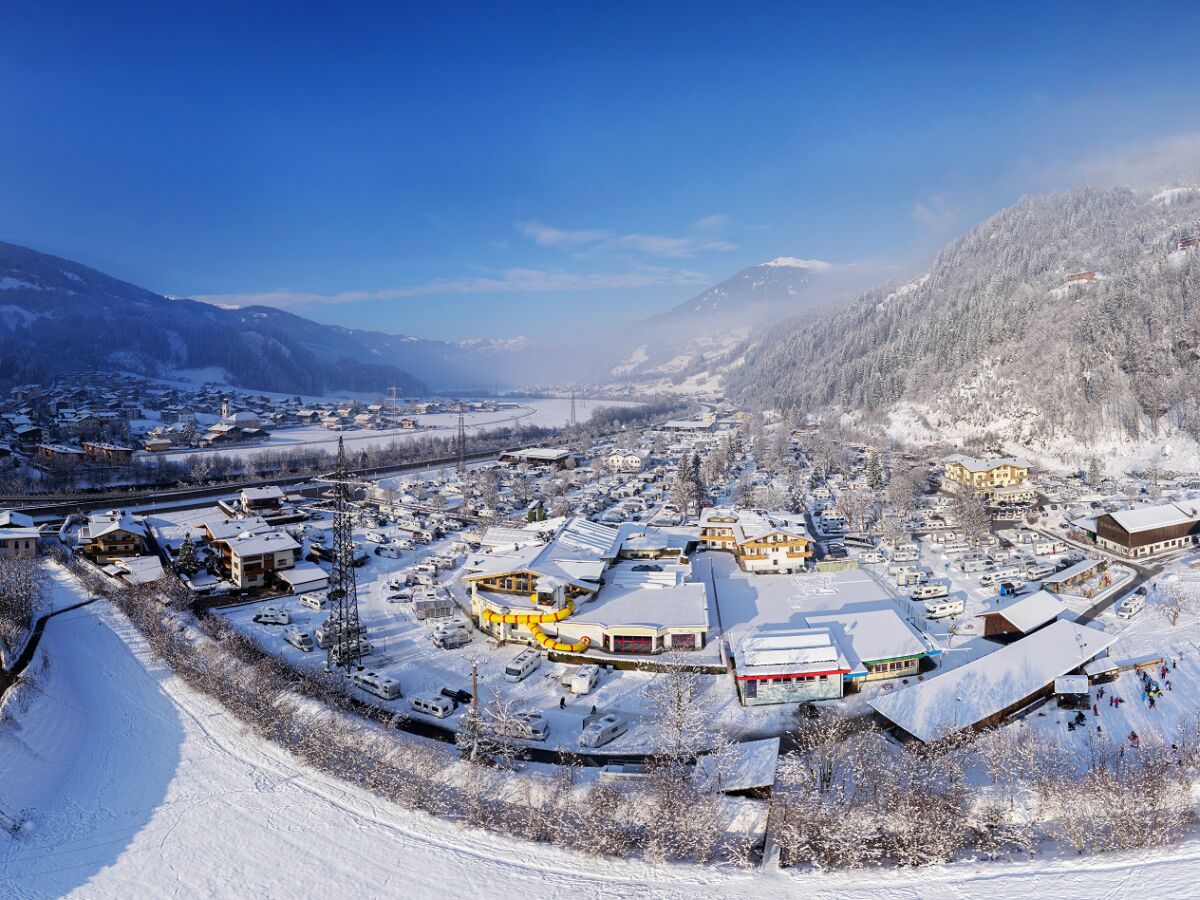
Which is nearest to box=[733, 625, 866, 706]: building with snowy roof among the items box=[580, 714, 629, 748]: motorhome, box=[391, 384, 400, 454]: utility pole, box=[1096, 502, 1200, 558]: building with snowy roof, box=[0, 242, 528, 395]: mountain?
box=[580, 714, 629, 748]: motorhome

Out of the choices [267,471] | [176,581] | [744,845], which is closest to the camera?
[744,845]

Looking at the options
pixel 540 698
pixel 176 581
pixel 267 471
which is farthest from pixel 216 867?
pixel 267 471

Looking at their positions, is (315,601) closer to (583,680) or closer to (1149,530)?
(583,680)

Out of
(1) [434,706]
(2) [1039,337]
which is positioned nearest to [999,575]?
(1) [434,706]

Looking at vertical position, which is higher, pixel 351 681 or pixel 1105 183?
pixel 1105 183

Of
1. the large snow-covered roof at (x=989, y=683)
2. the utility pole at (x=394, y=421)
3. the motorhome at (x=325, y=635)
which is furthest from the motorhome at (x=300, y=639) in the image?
the utility pole at (x=394, y=421)

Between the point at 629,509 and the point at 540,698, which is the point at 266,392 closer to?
the point at 629,509

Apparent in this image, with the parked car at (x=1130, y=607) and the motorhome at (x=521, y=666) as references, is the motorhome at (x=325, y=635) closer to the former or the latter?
the motorhome at (x=521, y=666)

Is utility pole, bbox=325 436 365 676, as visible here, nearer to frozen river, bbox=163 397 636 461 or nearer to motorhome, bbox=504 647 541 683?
motorhome, bbox=504 647 541 683
